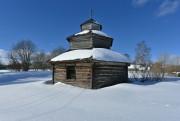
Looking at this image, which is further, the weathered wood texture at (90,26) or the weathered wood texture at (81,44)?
the weathered wood texture at (90,26)

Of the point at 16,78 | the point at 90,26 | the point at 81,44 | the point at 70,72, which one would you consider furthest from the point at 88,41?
the point at 16,78

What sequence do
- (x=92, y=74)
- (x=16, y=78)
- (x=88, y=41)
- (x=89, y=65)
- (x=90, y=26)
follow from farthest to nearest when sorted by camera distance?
(x=16, y=78)
(x=90, y=26)
(x=88, y=41)
(x=89, y=65)
(x=92, y=74)

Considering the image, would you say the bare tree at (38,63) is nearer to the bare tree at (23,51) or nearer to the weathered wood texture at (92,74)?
the bare tree at (23,51)

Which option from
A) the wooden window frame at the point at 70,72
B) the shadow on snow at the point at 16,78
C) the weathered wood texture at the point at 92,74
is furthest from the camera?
the shadow on snow at the point at 16,78

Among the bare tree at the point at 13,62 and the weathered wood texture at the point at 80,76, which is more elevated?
the bare tree at the point at 13,62

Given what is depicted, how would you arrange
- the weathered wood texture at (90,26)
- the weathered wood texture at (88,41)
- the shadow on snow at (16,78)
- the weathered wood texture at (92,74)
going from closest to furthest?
1. the weathered wood texture at (92,74)
2. the weathered wood texture at (88,41)
3. the weathered wood texture at (90,26)
4. the shadow on snow at (16,78)

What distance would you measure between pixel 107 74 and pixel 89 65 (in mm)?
1994

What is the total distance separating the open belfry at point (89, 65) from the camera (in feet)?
47.6

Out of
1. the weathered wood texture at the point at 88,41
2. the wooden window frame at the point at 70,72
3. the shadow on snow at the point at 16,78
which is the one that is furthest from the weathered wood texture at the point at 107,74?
the shadow on snow at the point at 16,78

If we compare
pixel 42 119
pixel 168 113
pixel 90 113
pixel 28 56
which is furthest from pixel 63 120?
pixel 28 56

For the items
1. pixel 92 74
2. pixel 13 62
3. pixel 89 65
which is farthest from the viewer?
pixel 13 62

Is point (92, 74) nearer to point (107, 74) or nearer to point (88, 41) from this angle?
point (107, 74)

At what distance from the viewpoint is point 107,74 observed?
15312 mm

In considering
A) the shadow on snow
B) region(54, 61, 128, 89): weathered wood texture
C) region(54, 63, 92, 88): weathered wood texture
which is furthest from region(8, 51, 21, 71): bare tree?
region(54, 63, 92, 88): weathered wood texture
